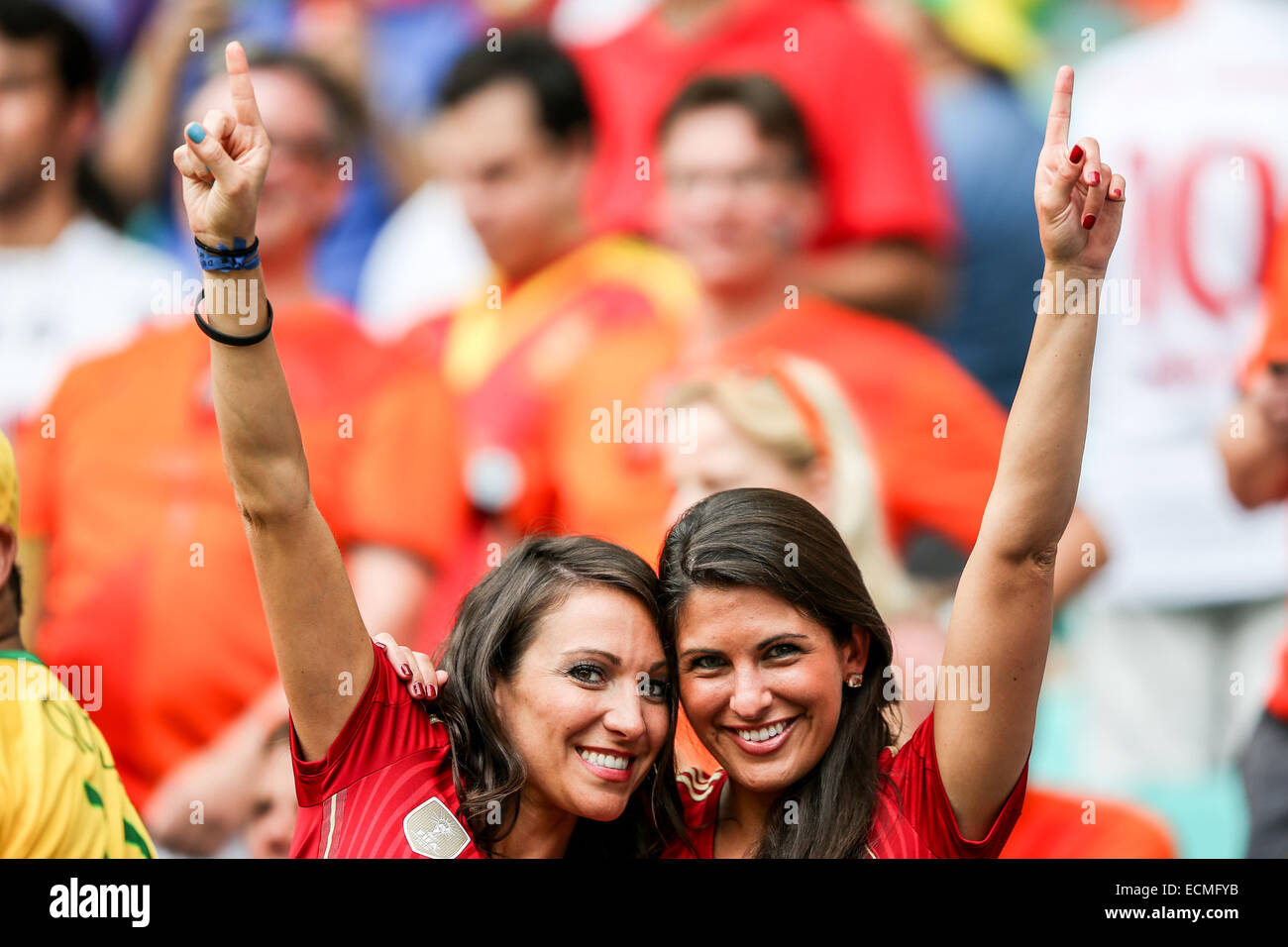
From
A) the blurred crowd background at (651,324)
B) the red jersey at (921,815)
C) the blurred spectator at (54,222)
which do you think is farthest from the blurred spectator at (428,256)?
the red jersey at (921,815)

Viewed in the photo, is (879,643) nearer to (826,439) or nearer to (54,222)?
(826,439)

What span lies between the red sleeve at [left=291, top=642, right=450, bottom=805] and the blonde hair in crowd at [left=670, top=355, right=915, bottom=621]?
2.33m

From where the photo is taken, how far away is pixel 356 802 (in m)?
2.38

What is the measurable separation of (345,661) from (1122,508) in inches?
137

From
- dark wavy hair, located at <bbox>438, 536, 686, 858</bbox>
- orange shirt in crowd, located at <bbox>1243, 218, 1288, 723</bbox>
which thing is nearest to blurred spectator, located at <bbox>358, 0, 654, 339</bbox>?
orange shirt in crowd, located at <bbox>1243, 218, 1288, 723</bbox>

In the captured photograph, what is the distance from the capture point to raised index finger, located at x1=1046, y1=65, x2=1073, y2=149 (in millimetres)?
2217

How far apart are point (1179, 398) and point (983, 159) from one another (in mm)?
1107

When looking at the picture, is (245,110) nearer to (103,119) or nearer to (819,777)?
(819,777)

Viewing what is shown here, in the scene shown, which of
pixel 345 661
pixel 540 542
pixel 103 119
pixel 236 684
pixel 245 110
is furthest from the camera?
pixel 103 119

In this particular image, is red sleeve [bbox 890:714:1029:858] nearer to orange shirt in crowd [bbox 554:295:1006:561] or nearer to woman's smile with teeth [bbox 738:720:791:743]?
woman's smile with teeth [bbox 738:720:791:743]

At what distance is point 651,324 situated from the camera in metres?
5.18

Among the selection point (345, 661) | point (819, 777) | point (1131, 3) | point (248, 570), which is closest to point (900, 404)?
point (1131, 3)

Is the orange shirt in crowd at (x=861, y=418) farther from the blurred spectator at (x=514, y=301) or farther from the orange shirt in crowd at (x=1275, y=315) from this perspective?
the orange shirt in crowd at (x=1275, y=315)

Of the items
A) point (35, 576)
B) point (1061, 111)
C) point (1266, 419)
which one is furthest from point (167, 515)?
point (1266, 419)
